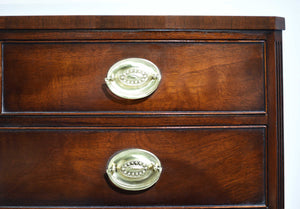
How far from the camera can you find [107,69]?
0.43 metres

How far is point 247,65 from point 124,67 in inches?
8.1

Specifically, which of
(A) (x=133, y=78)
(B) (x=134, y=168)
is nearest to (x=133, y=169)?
(B) (x=134, y=168)

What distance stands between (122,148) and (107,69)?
5.3 inches

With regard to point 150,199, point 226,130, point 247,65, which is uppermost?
point 247,65

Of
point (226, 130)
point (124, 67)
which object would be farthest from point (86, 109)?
point (226, 130)

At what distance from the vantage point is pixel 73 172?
1.42 feet

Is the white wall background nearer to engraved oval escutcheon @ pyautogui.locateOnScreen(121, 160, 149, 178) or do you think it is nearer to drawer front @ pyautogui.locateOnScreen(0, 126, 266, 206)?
drawer front @ pyautogui.locateOnScreen(0, 126, 266, 206)

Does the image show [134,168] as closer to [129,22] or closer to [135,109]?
[135,109]

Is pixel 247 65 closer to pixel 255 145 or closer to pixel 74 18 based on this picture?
pixel 255 145

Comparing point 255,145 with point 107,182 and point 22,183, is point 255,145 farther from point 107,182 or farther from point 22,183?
point 22,183

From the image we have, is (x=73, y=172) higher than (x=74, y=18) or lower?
lower
